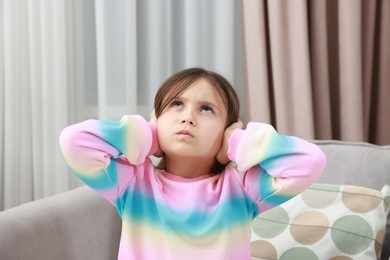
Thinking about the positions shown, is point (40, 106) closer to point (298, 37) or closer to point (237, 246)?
point (298, 37)

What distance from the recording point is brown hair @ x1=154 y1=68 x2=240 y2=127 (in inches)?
40.1

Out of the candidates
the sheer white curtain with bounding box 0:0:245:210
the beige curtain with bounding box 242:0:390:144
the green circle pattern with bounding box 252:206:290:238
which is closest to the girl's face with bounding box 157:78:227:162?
the green circle pattern with bounding box 252:206:290:238

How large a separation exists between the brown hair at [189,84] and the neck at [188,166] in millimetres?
28

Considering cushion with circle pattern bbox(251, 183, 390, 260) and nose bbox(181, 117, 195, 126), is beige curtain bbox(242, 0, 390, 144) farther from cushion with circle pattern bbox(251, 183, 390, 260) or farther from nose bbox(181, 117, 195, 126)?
nose bbox(181, 117, 195, 126)

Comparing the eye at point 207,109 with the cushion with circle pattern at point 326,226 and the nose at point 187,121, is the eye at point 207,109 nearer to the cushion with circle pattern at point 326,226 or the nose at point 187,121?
the nose at point 187,121

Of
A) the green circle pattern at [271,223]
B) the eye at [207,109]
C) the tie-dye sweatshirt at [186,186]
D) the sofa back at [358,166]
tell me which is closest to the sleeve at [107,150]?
the tie-dye sweatshirt at [186,186]

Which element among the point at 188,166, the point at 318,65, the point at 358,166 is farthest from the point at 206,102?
the point at 318,65

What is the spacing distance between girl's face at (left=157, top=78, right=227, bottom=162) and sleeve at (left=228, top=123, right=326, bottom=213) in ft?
0.14

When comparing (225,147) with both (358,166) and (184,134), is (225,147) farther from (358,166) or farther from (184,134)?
(358,166)

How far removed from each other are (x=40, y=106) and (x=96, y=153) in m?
1.32

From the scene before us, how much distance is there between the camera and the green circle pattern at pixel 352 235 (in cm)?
129

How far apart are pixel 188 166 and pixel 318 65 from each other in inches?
45.5

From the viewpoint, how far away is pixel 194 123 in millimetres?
965

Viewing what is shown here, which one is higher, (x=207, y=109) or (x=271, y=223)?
(x=207, y=109)
